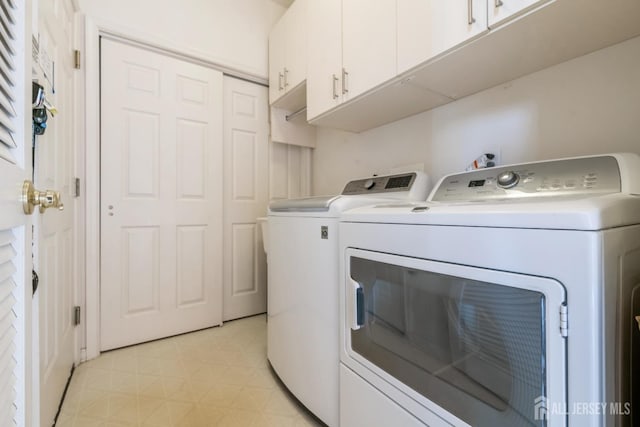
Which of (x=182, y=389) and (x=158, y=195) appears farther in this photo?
(x=158, y=195)

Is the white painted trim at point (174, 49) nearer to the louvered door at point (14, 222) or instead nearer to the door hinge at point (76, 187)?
the door hinge at point (76, 187)

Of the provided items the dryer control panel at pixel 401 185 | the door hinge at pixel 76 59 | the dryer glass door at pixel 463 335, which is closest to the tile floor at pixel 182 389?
the dryer glass door at pixel 463 335

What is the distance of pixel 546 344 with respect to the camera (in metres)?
0.54

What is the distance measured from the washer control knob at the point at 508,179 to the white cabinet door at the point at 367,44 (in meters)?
0.63

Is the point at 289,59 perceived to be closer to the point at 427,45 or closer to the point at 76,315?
the point at 427,45

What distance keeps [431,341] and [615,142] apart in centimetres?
95

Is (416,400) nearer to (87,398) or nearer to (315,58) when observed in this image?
(87,398)

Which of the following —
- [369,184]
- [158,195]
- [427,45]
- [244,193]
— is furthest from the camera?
[244,193]

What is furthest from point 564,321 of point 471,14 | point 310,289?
point 471,14

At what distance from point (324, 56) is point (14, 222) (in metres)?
1.63

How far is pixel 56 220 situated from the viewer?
129cm

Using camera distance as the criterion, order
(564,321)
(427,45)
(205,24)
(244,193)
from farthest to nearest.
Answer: (244,193) < (205,24) < (427,45) < (564,321)

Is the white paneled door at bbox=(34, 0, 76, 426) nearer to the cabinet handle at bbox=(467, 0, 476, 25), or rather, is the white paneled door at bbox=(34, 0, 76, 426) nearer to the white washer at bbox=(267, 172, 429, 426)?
the white washer at bbox=(267, 172, 429, 426)

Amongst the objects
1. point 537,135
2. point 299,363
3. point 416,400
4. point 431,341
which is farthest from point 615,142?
point 299,363
